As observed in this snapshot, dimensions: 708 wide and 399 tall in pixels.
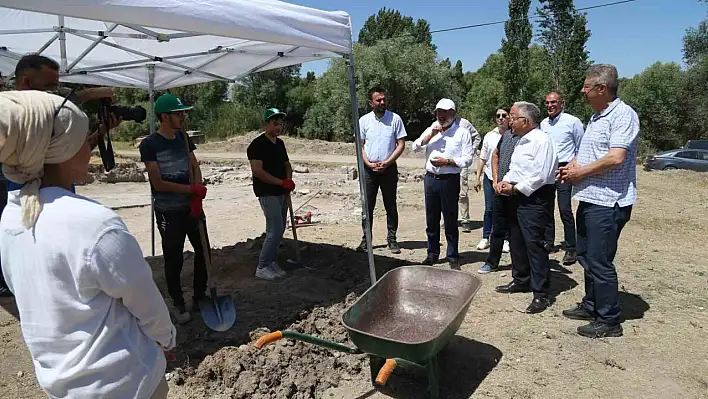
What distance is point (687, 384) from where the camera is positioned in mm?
3316

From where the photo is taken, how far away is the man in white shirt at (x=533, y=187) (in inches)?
170

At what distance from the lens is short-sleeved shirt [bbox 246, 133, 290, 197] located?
4961 mm

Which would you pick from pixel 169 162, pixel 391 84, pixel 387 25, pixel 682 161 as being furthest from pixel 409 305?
pixel 387 25

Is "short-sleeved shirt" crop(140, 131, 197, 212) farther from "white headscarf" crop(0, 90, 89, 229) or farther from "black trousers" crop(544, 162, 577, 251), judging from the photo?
"black trousers" crop(544, 162, 577, 251)

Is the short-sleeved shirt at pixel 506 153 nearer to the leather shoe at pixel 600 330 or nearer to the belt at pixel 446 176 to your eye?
the belt at pixel 446 176

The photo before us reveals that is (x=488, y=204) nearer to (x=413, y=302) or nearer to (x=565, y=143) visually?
(x=565, y=143)

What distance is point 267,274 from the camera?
17.0 ft

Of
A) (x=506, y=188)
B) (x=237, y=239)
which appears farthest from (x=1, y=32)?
(x=506, y=188)

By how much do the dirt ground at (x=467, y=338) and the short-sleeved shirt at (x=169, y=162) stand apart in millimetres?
959

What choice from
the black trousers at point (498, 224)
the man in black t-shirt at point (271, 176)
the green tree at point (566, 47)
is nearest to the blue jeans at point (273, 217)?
the man in black t-shirt at point (271, 176)

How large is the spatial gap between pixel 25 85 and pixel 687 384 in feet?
14.8

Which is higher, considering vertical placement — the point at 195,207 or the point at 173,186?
the point at 173,186

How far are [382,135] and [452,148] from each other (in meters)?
0.93

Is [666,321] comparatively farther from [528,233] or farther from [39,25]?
[39,25]
